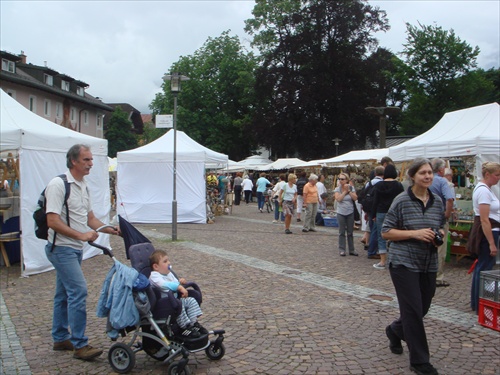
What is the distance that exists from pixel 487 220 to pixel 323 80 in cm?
2947

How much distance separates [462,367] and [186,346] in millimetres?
2364

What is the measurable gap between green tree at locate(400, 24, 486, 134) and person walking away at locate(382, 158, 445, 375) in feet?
91.1

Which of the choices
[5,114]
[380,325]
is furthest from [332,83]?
[380,325]

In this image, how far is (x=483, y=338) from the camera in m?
4.87

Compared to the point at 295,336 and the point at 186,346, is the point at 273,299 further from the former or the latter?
the point at 186,346

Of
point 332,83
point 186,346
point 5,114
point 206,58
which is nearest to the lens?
point 186,346

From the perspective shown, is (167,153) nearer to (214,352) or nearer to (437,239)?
(214,352)

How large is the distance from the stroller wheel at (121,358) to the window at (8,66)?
39.7 meters

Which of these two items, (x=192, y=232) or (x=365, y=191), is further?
(x=192, y=232)

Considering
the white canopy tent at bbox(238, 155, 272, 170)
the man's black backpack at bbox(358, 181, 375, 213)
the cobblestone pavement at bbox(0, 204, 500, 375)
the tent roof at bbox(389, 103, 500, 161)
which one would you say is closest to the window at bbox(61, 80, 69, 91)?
the white canopy tent at bbox(238, 155, 272, 170)

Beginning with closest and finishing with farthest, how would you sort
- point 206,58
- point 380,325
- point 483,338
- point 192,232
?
point 483,338
point 380,325
point 192,232
point 206,58

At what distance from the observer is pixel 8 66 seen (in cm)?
3838

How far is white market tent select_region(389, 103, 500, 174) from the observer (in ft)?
30.2

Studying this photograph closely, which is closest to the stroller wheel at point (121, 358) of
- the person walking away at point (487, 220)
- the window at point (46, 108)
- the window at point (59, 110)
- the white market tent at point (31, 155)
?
the person walking away at point (487, 220)
